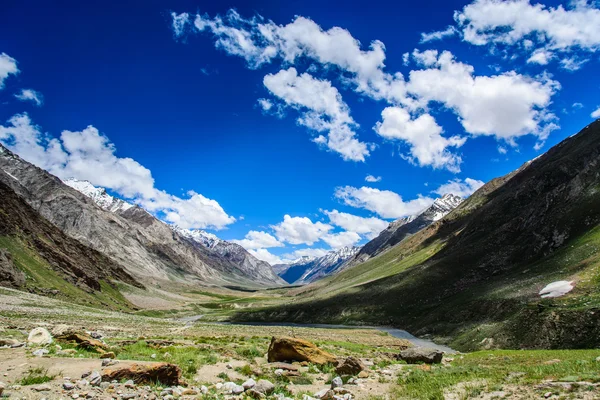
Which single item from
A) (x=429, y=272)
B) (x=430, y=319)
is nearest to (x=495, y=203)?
(x=429, y=272)

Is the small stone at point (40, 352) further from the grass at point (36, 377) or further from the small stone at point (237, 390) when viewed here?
the small stone at point (237, 390)

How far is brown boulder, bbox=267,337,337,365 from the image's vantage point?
2471 cm

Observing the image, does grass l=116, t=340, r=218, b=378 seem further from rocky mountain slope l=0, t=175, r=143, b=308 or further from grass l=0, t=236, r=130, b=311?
grass l=0, t=236, r=130, b=311

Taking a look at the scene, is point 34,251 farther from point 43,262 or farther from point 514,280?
point 514,280

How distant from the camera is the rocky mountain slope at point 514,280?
43.8 metres

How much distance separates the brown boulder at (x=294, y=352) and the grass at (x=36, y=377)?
14.1m

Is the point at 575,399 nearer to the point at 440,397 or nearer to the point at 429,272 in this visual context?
the point at 440,397

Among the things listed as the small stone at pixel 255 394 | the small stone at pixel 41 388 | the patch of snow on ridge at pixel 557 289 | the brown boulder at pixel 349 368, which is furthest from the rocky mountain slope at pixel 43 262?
the patch of snow on ridge at pixel 557 289

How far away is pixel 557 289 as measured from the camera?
5419 centimetres

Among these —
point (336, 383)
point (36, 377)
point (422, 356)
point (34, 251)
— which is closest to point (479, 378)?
point (336, 383)

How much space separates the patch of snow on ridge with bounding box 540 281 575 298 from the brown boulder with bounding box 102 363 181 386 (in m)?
55.0

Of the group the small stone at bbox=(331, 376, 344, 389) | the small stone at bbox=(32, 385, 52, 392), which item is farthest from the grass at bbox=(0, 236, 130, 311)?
the small stone at bbox=(331, 376, 344, 389)

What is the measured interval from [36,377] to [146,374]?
387 cm

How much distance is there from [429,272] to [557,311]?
75.1 m
